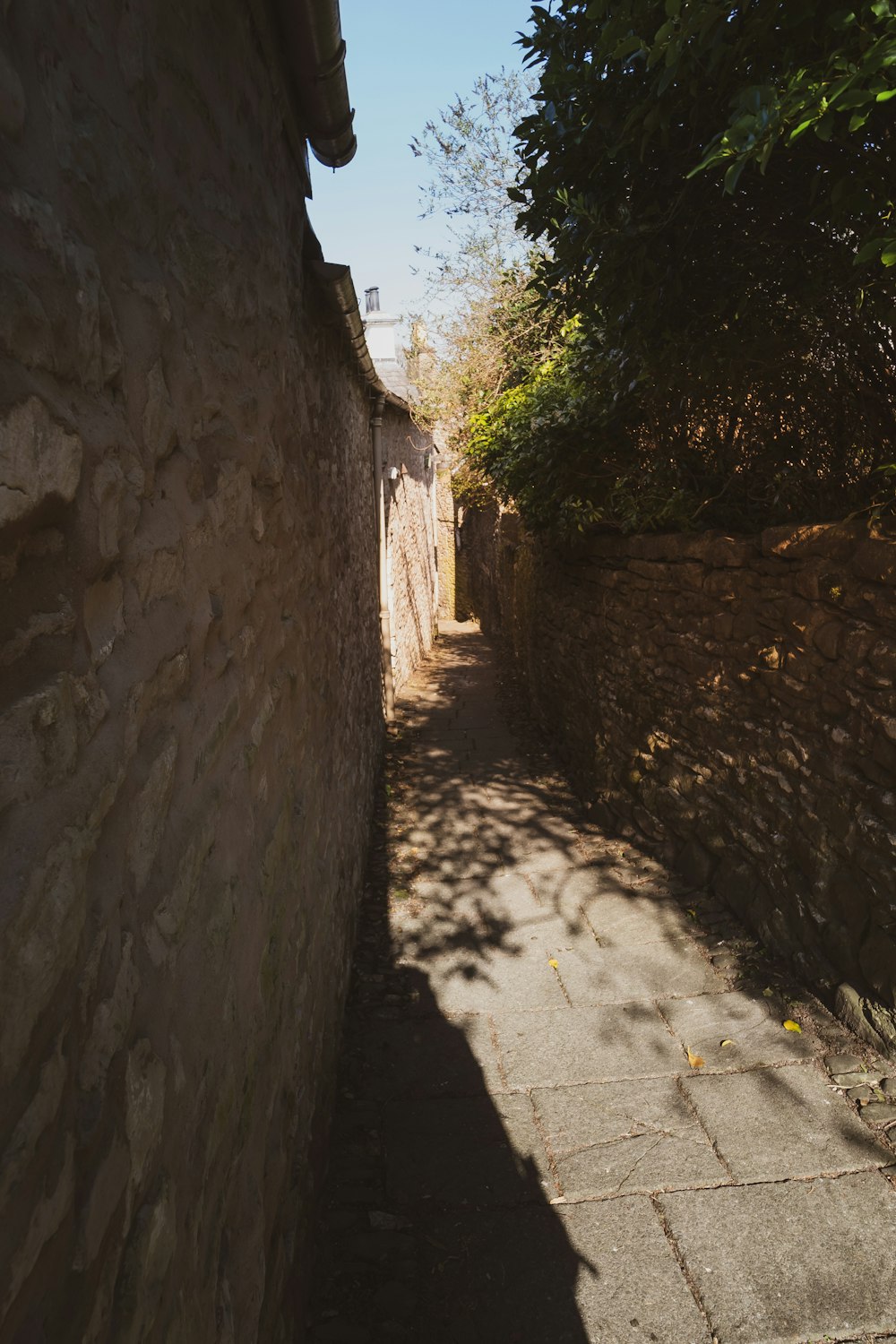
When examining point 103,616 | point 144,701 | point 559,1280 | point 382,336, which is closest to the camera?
point 103,616

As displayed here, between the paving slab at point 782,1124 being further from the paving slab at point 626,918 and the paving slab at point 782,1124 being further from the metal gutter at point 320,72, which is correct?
the metal gutter at point 320,72

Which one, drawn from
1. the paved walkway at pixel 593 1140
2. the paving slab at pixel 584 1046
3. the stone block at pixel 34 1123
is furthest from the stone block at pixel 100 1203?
the paving slab at pixel 584 1046

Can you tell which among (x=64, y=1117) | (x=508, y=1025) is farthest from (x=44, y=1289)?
(x=508, y=1025)

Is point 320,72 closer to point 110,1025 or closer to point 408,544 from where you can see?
point 110,1025

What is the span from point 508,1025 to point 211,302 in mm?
3023

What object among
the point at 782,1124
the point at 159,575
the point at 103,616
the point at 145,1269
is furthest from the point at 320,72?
the point at 782,1124

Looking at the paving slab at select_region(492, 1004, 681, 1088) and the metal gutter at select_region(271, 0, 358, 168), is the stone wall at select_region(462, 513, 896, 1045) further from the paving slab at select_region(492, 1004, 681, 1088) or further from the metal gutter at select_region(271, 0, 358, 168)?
the metal gutter at select_region(271, 0, 358, 168)

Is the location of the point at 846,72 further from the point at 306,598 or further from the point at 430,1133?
the point at 430,1133

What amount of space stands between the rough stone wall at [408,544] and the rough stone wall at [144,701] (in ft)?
22.2

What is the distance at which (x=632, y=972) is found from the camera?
12.9 ft

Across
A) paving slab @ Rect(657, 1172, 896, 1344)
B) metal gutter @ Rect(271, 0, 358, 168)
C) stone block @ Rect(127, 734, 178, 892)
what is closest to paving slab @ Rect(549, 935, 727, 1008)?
paving slab @ Rect(657, 1172, 896, 1344)

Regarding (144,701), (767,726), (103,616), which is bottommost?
(767,726)

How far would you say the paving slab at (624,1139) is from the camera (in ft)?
8.99

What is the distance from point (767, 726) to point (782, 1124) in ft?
5.28
